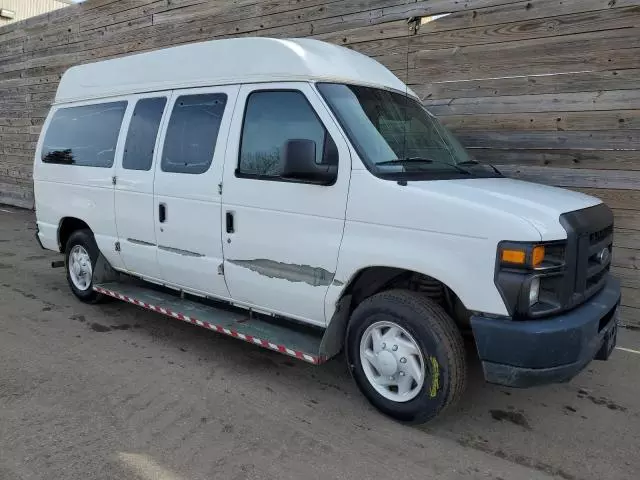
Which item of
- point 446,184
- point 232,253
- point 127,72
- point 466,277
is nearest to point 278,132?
point 232,253

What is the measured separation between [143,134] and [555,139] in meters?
4.07

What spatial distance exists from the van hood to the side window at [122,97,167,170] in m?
2.59

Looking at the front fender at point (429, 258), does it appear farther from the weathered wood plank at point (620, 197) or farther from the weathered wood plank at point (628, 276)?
the weathered wood plank at point (628, 276)

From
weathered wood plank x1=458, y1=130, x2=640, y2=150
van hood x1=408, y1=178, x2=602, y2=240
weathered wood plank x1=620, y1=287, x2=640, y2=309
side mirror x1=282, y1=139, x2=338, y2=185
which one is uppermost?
weathered wood plank x1=458, y1=130, x2=640, y2=150

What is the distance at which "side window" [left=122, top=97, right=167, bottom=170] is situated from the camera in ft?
15.8

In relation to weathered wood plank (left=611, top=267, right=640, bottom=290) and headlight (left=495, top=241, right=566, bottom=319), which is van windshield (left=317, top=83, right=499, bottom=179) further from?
weathered wood plank (left=611, top=267, right=640, bottom=290)

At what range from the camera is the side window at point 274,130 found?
3.66 meters

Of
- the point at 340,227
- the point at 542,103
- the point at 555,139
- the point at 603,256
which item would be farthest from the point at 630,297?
the point at 340,227

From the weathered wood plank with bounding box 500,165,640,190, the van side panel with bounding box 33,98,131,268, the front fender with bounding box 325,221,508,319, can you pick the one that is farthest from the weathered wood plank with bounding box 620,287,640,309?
the van side panel with bounding box 33,98,131,268

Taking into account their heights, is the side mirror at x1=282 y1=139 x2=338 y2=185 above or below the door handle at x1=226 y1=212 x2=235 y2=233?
above

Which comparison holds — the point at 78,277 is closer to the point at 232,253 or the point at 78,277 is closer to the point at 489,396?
the point at 232,253

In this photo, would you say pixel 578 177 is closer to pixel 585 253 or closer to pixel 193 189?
pixel 585 253

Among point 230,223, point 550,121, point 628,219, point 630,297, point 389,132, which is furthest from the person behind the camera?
point 550,121

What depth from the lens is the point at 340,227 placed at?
11.7ft
